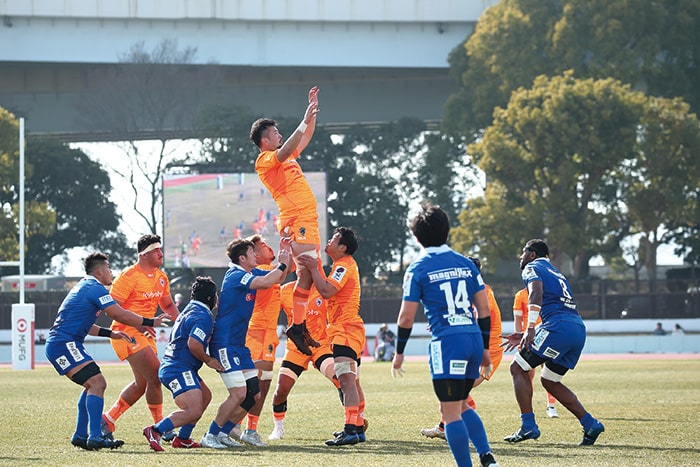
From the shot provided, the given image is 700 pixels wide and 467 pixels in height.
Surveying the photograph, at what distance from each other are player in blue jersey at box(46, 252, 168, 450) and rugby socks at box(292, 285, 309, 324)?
1.53 meters

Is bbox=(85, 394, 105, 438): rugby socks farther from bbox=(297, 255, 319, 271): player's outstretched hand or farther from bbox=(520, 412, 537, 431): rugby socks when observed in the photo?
bbox=(520, 412, 537, 431): rugby socks

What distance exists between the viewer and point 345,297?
13922 mm

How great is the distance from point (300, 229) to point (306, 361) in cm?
188

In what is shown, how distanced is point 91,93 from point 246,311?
53.4 metres

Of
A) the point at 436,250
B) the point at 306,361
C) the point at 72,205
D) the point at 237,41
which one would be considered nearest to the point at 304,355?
the point at 306,361

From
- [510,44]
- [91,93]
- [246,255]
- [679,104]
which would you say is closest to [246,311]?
[246,255]

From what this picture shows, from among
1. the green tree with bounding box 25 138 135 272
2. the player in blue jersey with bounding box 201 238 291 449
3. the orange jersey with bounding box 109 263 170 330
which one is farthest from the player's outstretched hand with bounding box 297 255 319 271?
the green tree with bounding box 25 138 135 272

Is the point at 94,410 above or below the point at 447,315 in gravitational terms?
below

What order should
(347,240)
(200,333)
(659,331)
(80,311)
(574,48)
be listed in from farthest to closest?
(574,48)
(659,331)
(347,240)
(80,311)
(200,333)

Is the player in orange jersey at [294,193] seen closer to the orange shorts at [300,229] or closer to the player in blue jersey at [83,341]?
the orange shorts at [300,229]

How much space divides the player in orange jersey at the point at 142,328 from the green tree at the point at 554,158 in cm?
3723

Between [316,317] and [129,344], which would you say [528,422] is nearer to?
[316,317]

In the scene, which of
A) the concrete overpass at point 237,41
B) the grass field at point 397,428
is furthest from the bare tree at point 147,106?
the grass field at point 397,428

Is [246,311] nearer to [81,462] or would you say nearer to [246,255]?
[246,255]
